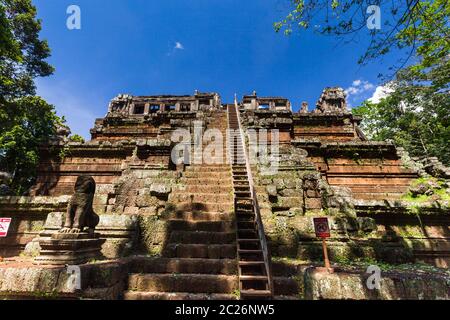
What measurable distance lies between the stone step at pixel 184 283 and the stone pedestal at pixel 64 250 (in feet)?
2.95

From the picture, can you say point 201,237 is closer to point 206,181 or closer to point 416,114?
point 206,181

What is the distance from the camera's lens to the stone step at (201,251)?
14.3 feet

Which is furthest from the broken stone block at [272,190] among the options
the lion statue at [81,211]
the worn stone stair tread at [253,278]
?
the lion statue at [81,211]

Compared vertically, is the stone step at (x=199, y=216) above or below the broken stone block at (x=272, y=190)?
below

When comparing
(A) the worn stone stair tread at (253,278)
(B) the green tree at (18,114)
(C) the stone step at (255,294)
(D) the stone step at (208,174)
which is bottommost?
(C) the stone step at (255,294)

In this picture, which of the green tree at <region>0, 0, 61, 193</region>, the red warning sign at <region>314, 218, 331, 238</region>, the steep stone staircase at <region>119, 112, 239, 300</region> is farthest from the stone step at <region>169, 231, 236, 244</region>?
the green tree at <region>0, 0, 61, 193</region>

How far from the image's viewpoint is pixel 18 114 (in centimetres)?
969

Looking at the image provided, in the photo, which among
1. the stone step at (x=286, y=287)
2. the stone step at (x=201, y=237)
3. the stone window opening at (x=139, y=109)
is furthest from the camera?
the stone window opening at (x=139, y=109)

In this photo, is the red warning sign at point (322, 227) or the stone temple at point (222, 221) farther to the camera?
the red warning sign at point (322, 227)

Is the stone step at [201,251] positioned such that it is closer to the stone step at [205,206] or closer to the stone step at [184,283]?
the stone step at [184,283]

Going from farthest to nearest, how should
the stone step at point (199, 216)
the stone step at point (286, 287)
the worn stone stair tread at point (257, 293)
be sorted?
the stone step at point (199, 216), the stone step at point (286, 287), the worn stone stair tread at point (257, 293)

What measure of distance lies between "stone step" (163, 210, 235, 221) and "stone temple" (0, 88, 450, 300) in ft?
0.11

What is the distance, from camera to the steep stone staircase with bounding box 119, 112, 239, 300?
12.1ft
